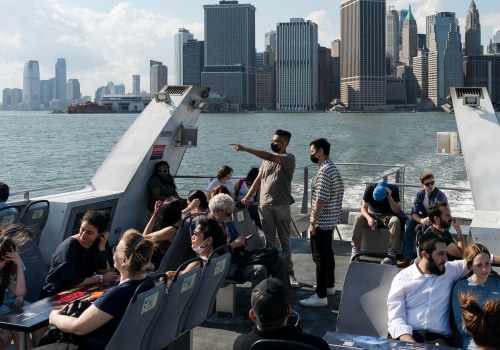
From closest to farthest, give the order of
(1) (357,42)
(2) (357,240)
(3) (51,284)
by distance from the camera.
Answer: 1. (3) (51,284)
2. (2) (357,240)
3. (1) (357,42)

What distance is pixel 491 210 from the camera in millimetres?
6605

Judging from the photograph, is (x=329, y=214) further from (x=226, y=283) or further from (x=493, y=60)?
(x=493, y=60)

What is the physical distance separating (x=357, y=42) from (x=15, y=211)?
557 feet

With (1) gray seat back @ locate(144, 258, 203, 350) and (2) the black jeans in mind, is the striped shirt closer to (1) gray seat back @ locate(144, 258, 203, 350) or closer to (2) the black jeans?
(2) the black jeans

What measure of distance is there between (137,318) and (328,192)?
3.06m

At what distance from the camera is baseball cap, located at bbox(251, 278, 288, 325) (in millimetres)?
2971

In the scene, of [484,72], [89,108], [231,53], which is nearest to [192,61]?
[231,53]

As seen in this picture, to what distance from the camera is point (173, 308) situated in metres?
4.13

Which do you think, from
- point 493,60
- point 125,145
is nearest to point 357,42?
point 493,60

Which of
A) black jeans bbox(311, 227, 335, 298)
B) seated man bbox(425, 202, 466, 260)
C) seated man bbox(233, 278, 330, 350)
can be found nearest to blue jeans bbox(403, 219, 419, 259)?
black jeans bbox(311, 227, 335, 298)

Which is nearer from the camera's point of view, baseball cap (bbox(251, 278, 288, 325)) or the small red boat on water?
baseball cap (bbox(251, 278, 288, 325))

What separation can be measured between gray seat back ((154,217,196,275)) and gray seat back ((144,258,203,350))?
4.08 feet

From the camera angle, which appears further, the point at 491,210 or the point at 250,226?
the point at 250,226

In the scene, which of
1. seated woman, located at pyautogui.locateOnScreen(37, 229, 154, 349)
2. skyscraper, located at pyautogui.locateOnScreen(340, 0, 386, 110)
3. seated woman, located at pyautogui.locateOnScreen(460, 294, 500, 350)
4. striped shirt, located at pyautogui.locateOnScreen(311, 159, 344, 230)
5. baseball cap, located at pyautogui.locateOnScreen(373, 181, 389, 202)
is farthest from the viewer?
skyscraper, located at pyautogui.locateOnScreen(340, 0, 386, 110)
